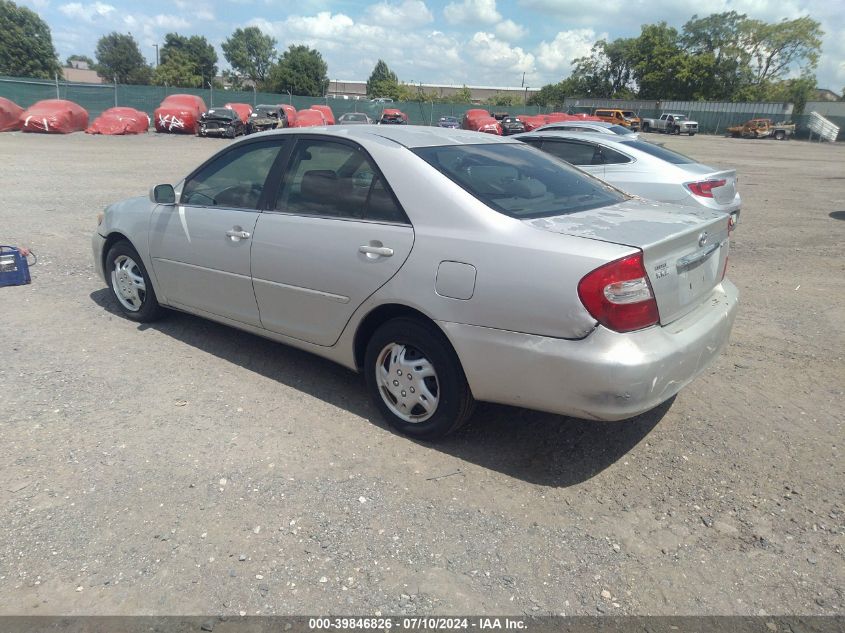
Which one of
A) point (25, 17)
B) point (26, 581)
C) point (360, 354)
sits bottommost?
point (26, 581)

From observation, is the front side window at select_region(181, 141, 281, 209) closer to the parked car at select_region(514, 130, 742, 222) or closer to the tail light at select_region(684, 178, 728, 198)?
the parked car at select_region(514, 130, 742, 222)

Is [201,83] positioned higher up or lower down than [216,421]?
higher up

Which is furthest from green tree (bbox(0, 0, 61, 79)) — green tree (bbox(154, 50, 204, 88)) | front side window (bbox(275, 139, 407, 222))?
front side window (bbox(275, 139, 407, 222))

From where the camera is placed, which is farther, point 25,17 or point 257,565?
point 25,17

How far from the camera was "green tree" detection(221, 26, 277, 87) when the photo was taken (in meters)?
120

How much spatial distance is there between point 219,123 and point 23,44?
62768mm

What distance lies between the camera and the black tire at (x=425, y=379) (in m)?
3.37

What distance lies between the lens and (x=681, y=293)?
3268 millimetres

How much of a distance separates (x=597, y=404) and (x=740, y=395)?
180cm

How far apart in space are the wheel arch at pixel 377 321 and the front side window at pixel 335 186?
49 cm

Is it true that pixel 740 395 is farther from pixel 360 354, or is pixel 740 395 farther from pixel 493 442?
pixel 360 354

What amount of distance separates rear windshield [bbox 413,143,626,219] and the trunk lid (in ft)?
0.52

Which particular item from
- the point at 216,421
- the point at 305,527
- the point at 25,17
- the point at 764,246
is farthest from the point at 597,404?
the point at 25,17

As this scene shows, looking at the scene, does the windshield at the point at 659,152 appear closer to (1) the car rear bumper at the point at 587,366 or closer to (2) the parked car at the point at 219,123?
(1) the car rear bumper at the point at 587,366
